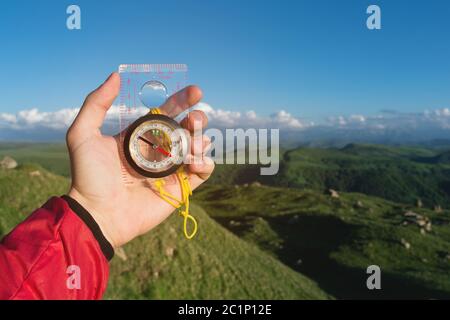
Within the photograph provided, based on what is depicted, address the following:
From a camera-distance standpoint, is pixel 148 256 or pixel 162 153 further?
pixel 148 256

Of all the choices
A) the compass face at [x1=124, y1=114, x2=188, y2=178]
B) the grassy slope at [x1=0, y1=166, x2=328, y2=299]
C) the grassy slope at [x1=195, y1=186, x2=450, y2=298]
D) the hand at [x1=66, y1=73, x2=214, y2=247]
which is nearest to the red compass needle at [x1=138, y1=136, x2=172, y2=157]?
the compass face at [x1=124, y1=114, x2=188, y2=178]

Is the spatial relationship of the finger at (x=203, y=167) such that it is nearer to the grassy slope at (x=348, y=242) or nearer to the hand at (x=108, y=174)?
the hand at (x=108, y=174)

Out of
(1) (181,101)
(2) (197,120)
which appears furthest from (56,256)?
(1) (181,101)

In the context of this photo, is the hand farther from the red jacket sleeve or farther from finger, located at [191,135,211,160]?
the red jacket sleeve

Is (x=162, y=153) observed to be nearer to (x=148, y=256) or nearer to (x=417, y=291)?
(x=148, y=256)

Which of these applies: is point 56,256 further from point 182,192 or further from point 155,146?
point 155,146

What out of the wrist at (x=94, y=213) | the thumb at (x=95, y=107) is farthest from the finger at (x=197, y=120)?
the wrist at (x=94, y=213)
